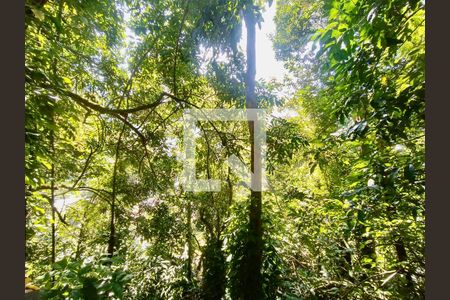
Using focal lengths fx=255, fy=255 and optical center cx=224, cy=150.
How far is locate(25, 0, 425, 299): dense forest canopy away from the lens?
105 cm

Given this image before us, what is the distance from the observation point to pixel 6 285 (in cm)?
63

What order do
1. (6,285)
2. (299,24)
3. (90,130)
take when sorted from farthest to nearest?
1. (299,24)
2. (90,130)
3. (6,285)

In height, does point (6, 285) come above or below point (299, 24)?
below

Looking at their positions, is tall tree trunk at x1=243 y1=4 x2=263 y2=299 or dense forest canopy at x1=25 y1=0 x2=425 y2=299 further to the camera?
tall tree trunk at x1=243 y1=4 x2=263 y2=299

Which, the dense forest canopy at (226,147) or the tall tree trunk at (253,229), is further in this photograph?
the tall tree trunk at (253,229)

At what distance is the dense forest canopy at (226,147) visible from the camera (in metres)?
1.05

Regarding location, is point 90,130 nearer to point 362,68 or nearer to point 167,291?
point 167,291

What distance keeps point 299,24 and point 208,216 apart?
332 centimetres

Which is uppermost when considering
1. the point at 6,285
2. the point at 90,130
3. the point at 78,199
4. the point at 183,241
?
the point at 90,130

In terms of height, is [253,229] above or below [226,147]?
below

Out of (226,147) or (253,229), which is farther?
(226,147)

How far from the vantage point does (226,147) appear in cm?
286

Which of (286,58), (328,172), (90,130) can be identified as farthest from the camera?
(286,58)

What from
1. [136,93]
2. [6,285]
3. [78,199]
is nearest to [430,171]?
[6,285]
